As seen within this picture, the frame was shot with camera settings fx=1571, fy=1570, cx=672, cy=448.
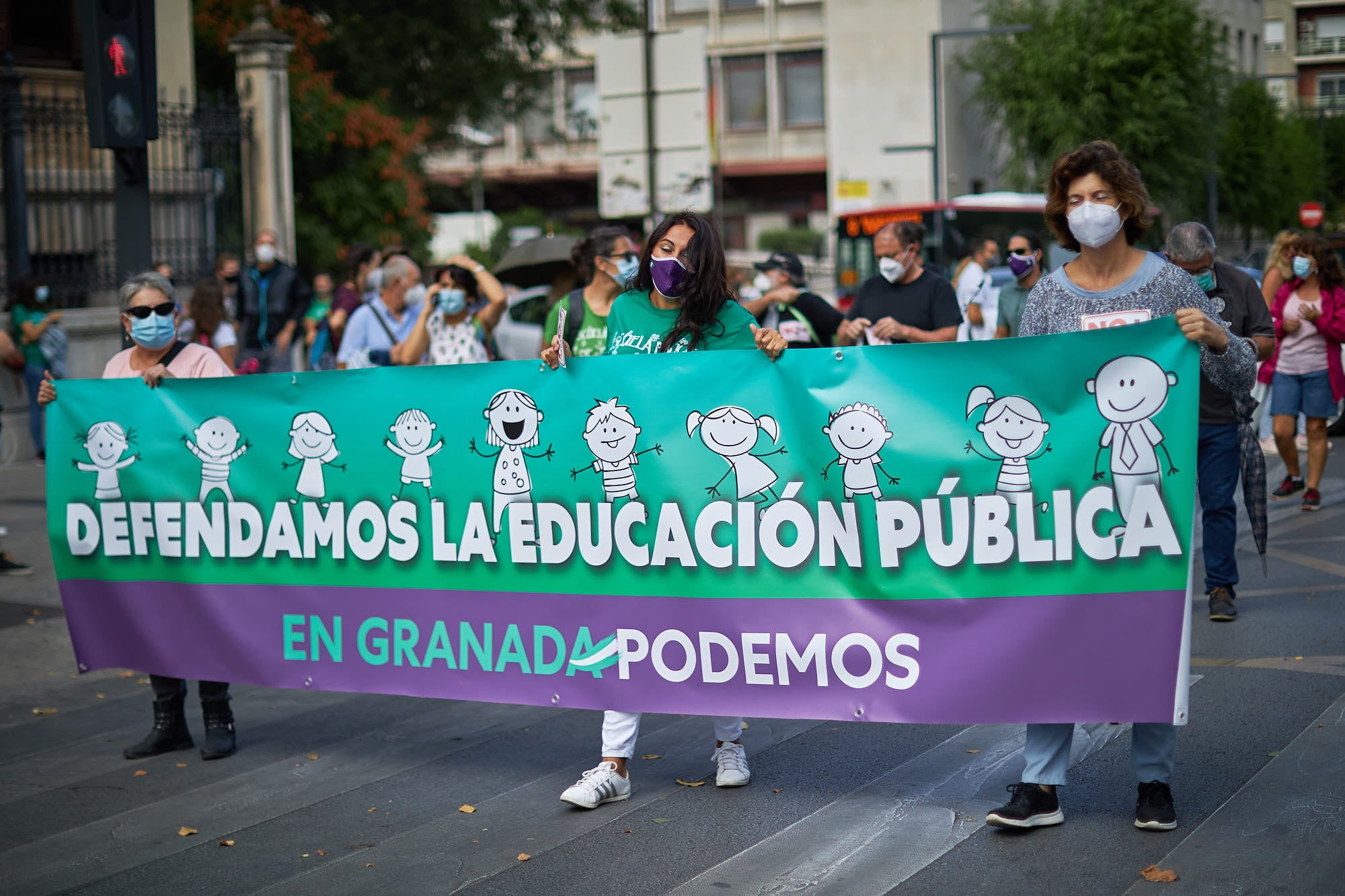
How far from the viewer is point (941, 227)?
3109cm

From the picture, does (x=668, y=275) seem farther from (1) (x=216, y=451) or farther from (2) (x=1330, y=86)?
(2) (x=1330, y=86)

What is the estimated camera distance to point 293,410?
19.2 ft

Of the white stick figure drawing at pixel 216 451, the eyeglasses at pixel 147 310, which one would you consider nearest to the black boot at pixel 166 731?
the white stick figure drawing at pixel 216 451

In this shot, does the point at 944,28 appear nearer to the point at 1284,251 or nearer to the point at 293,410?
the point at 1284,251

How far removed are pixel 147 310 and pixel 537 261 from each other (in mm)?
5664

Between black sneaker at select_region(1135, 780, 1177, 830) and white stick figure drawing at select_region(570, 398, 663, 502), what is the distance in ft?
5.94

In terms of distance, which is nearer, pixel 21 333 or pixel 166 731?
pixel 166 731

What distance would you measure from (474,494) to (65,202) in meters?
13.3

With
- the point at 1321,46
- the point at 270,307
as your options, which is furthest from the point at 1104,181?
the point at 1321,46

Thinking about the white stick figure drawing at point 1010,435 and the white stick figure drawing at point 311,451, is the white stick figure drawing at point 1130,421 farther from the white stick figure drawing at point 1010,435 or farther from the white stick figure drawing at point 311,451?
the white stick figure drawing at point 311,451

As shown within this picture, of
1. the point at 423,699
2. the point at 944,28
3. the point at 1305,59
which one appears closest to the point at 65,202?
the point at 423,699

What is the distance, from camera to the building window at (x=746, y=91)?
55188mm

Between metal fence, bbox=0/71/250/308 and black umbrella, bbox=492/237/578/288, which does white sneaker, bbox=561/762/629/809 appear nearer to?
black umbrella, bbox=492/237/578/288

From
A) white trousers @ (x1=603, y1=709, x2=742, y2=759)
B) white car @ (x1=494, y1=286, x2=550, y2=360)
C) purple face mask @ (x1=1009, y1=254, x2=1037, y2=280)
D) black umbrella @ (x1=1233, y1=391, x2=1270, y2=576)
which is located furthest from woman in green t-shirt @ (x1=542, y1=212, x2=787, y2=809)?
white car @ (x1=494, y1=286, x2=550, y2=360)
